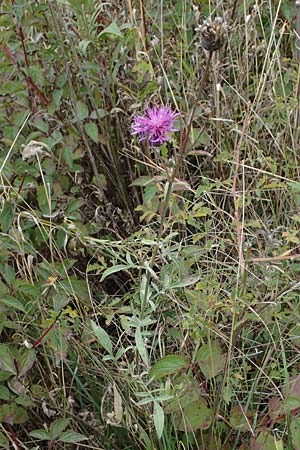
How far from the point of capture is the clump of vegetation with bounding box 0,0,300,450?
1217 mm

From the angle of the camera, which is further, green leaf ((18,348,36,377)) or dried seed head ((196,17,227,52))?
green leaf ((18,348,36,377))

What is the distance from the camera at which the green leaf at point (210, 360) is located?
49.5 inches

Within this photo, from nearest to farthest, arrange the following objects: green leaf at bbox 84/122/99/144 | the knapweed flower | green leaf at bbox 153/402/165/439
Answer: green leaf at bbox 153/402/165/439 → the knapweed flower → green leaf at bbox 84/122/99/144

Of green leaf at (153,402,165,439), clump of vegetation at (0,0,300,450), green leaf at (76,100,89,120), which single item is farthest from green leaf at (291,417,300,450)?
green leaf at (76,100,89,120)

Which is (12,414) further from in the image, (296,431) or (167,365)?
(296,431)

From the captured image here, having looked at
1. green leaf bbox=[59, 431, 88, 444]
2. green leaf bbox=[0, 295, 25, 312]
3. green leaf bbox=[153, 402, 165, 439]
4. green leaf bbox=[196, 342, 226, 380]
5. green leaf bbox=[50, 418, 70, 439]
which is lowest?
green leaf bbox=[59, 431, 88, 444]

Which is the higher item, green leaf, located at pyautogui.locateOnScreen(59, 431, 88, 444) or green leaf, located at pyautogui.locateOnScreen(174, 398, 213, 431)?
green leaf, located at pyautogui.locateOnScreen(174, 398, 213, 431)

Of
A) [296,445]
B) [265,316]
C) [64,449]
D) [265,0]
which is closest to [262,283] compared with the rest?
[265,316]

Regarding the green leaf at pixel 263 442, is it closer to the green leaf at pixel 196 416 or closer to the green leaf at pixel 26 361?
the green leaf at pixel 196 416

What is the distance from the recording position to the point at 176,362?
3.56 ft

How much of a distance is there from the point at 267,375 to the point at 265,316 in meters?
0.12

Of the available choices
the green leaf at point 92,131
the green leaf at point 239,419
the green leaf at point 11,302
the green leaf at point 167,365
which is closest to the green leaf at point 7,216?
the green leaf at point 11,302

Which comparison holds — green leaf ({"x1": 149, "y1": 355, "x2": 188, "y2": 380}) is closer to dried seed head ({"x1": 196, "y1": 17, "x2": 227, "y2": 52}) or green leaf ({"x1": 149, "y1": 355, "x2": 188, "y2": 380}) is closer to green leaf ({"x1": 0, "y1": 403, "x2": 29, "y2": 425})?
green leaf ({"x1": 0, "y1": 403, "x2": 29, "y2": 425})

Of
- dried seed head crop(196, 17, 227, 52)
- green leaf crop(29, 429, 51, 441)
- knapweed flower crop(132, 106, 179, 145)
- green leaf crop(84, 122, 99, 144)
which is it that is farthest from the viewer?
green leaf crop(84, 122, 99, 144)
